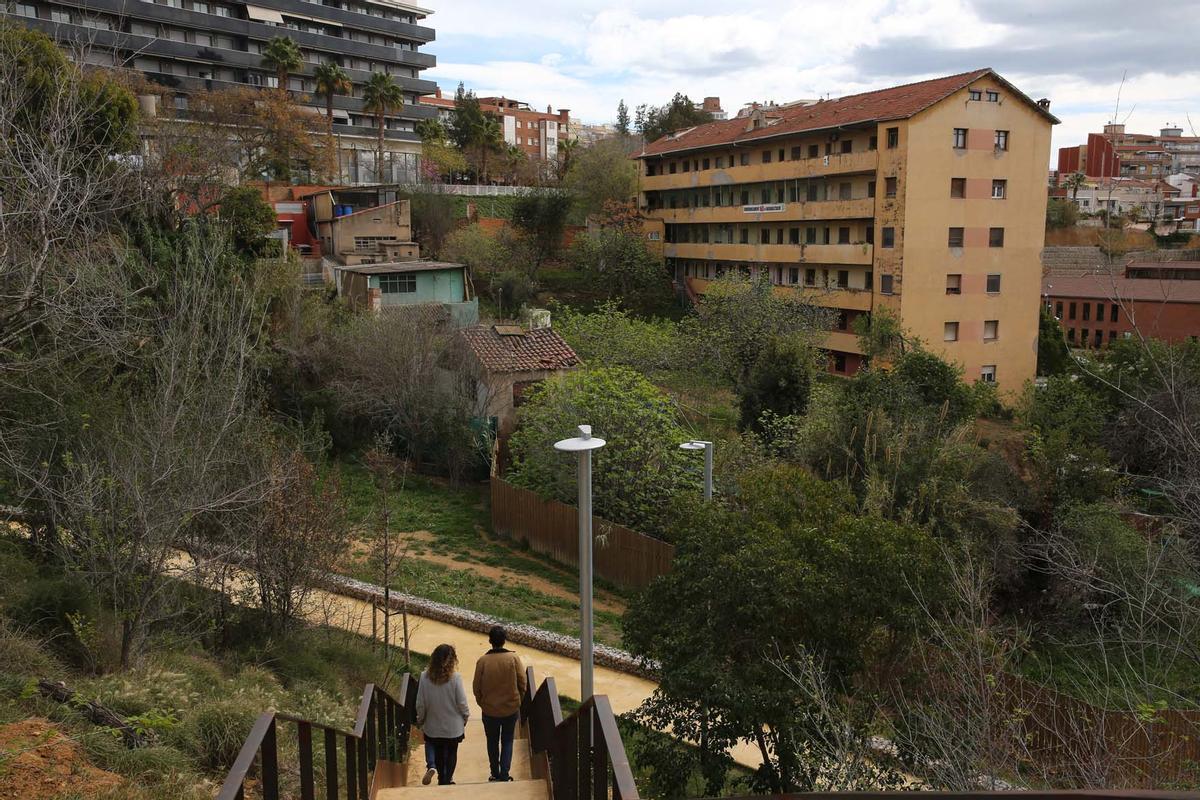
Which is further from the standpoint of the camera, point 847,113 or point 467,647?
point 847,113

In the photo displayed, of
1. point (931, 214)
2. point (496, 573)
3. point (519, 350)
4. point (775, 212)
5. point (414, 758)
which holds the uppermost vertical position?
point (775, 212)

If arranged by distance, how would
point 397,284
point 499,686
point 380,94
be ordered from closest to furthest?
point 499,686 → point 397,284 → point 380,94

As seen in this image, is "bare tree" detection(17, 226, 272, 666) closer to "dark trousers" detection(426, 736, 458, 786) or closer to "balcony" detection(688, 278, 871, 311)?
"dark trousers" detection(426, 736, 458, 786)

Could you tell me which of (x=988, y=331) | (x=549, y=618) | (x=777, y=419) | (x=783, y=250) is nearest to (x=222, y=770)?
(x=549, y=618)

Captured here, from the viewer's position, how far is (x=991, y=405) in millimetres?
40781

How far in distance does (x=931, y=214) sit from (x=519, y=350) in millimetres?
22796

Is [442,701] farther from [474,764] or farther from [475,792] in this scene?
[474,764]

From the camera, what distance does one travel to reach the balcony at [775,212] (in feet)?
147

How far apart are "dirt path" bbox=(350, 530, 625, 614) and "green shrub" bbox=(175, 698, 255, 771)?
34.6ft

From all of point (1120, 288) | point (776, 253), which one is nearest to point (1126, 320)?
point (1120, 288)

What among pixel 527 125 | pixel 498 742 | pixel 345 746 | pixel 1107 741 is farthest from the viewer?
pixel 527 125

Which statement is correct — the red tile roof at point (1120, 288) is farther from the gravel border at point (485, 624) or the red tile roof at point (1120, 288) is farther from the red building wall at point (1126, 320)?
the gravel border at point (485, 624)

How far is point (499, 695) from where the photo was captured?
9.12 meters

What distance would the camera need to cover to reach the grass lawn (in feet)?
58.4
